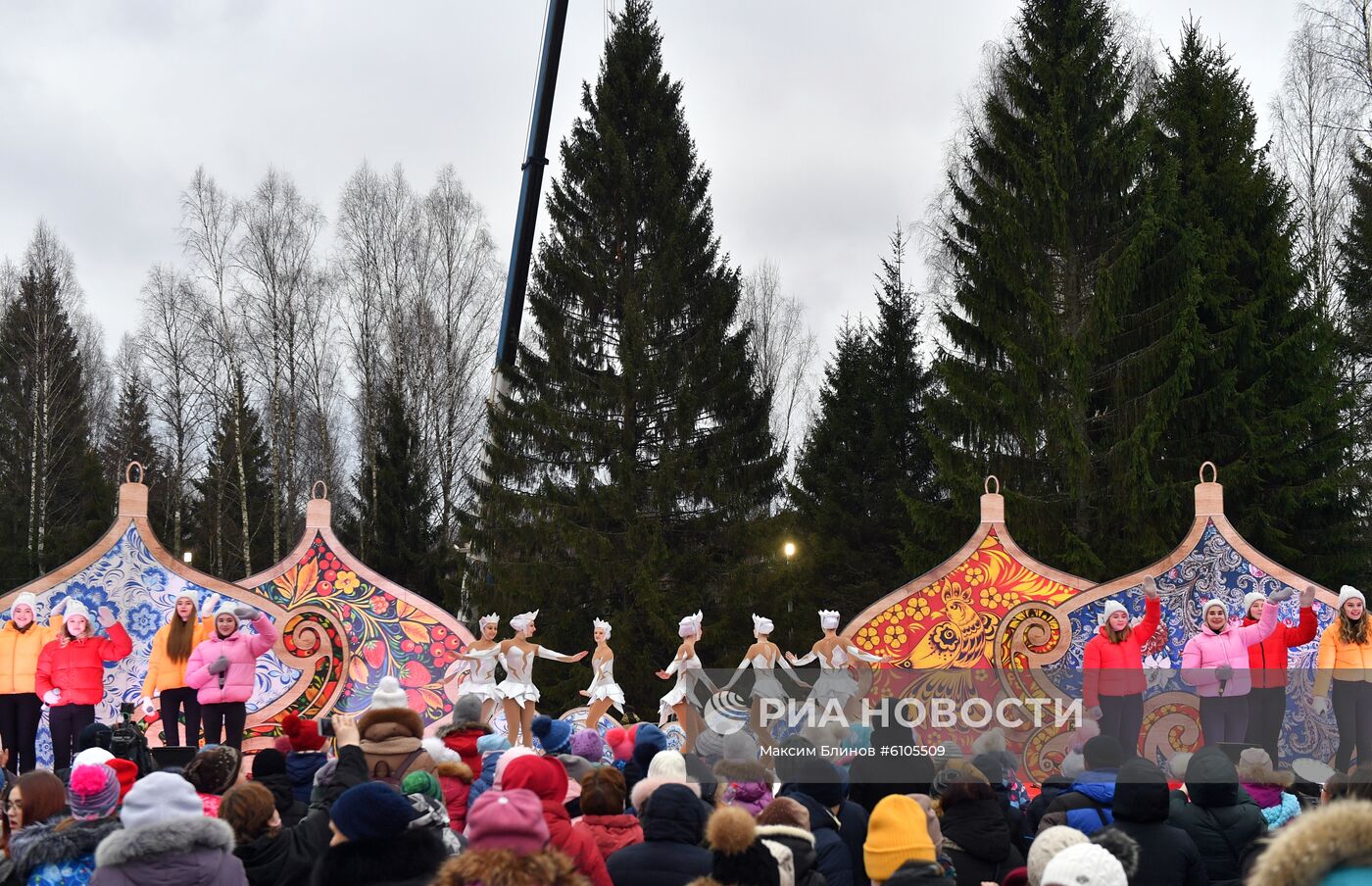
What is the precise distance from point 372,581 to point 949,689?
20.1ft

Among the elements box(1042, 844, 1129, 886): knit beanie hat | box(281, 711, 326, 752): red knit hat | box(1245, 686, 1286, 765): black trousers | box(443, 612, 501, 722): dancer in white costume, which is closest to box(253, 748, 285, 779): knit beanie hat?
box(281, 711, 326, 752): red knit hat

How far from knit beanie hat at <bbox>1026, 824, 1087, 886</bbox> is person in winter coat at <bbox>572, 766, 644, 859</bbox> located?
1587 mm

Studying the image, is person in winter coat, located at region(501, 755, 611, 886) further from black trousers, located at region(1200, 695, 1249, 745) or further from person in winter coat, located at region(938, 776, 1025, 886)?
black trousers, located at region(1200, 695, 1249, 745)

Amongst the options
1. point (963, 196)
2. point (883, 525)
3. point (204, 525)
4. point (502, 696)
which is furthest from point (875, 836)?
point (204, 525)

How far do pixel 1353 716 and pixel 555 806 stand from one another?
8.71 m

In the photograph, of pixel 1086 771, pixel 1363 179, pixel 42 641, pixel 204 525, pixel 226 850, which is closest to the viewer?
pixel 226 850

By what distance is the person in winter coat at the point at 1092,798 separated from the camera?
196 inches

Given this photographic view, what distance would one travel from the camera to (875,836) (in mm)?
Answer: 3967

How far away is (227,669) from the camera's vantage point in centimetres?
1026

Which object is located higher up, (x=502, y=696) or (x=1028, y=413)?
(x=1028, y=413)

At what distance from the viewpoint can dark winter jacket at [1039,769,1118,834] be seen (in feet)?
16.3

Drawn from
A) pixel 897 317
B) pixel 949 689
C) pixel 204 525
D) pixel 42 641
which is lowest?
pixel 949 689

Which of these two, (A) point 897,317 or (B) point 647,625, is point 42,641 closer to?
(B) point 647,625

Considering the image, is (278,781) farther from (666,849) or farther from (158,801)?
(666,849)
